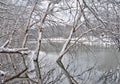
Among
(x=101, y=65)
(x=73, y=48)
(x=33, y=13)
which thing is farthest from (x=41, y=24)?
(x=101, y=65)

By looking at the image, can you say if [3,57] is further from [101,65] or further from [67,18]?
[101,65]

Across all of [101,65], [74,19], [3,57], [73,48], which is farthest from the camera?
[101,65]

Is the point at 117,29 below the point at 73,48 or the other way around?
the other way around

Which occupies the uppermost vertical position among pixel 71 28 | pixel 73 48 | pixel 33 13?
pixel 33 13

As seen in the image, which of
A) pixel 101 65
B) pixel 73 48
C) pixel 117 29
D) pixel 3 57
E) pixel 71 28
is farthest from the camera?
pixel 101 65

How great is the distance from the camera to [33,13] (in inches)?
277

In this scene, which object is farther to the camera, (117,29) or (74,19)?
(74,19)

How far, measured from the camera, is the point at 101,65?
1184 centimetres

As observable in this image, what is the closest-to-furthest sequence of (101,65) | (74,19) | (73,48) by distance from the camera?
1. (74,19)
2. (73,48)
3. (101,65)

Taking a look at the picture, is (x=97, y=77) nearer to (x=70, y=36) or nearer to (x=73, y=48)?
(x=73, y=48)

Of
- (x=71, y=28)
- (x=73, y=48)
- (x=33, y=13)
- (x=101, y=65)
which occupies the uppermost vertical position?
(x=33, y=13)

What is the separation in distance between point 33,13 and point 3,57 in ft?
4.82

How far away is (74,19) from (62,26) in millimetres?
411

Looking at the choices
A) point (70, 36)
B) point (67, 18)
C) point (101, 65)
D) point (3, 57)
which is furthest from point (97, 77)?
point (3, 57)
